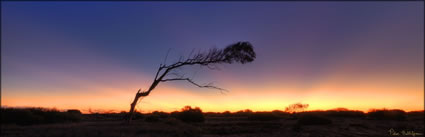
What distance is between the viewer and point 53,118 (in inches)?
755

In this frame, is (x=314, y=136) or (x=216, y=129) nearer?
(x=314, y=136)

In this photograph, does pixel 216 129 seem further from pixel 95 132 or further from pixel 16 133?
pixel 16 133

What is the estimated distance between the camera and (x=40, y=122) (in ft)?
58.8

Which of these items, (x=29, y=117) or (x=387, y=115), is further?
(x=387, y=115)

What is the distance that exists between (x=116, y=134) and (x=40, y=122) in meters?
6.01

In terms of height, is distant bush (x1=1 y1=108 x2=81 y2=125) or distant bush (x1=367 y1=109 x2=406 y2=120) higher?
distant bush (x1=1 y1=108 x2=81 y2=125)

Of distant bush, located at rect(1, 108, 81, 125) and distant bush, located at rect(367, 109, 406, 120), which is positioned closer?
distant bush, located at rect(1, 108, 81, 125)

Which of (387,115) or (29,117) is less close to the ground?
(29,117)

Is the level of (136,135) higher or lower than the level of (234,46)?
lower

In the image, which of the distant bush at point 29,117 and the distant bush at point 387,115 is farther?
the distant bush at point 387,115

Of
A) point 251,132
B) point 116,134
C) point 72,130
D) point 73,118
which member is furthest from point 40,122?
point 251,132

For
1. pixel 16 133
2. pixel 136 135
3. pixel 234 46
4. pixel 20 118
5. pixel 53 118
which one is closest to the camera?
pixel 16 133

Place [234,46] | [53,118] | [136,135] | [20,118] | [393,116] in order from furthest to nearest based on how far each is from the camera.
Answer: [393,116]
[234,46]
[53,118]
[20,118]
[136,135]

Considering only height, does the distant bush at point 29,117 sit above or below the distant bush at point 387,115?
above
